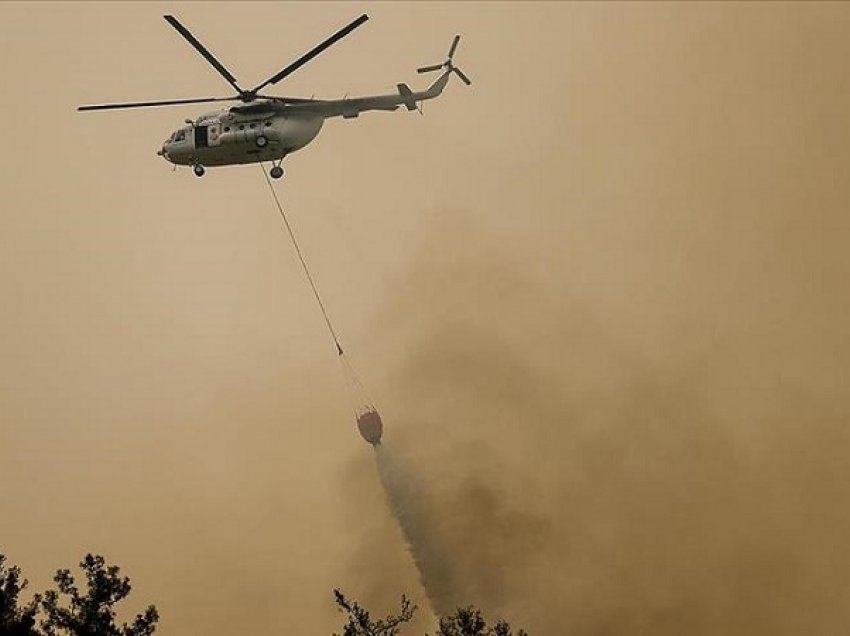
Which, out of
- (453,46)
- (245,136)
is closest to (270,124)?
(245,136)

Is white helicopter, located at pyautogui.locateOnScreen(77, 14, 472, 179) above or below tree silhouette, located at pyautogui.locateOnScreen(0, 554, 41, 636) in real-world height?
above

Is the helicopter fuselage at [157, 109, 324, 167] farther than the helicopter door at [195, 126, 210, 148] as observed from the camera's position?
No

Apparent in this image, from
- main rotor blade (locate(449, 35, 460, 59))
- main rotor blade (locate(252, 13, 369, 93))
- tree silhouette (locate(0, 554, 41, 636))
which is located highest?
main rotor blade (locate(449, 35, 460, 59))

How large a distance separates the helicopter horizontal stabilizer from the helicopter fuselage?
439 cm

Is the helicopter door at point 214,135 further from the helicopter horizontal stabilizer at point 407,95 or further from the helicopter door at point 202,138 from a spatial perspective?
the helicopter horizontal stabilizer at point 407,95

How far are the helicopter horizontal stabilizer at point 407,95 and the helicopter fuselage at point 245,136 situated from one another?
439 cm

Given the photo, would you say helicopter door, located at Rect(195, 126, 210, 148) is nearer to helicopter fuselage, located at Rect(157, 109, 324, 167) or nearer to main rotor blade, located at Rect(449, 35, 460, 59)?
helicopter fuselage, located at Rect(157, 109, 324, 167)

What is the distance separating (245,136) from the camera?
3838 cm

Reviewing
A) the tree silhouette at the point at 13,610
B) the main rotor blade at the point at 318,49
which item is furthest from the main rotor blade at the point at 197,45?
the tree silhouette at the point at 13,610

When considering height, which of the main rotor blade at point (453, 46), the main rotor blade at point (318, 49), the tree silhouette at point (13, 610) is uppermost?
Result: the main rotor blade at point (453, 46)

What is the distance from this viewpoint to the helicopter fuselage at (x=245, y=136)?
126 ft

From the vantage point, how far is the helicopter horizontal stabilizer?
37438mm

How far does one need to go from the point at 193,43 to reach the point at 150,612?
2736 cm

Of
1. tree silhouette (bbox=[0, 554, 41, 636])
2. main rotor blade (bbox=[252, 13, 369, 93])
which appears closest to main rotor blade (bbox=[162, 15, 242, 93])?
main rotor blade (bbox=[252, 13, 369, 93])
